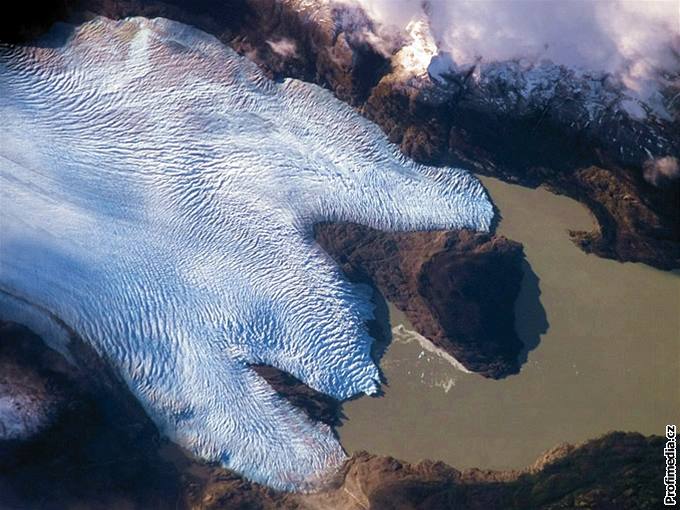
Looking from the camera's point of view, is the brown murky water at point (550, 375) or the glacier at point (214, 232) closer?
the brown murky water at point (550, 375)

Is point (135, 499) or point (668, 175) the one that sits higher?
point (668, 175)

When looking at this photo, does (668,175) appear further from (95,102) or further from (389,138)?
(95,102)

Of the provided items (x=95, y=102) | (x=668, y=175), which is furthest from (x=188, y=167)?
(x=668, y=175)

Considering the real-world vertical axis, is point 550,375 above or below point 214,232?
above

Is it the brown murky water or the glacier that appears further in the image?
the glacier
